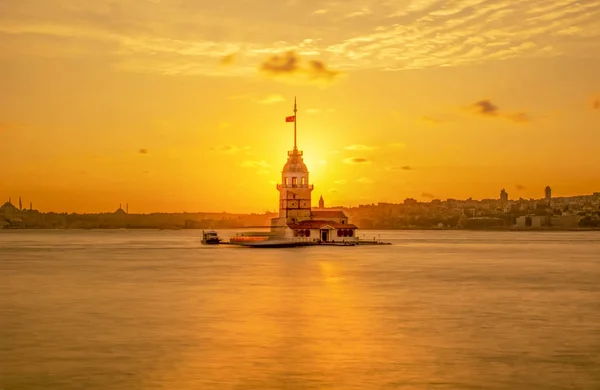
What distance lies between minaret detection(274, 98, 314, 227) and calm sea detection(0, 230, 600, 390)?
64689 millimetres

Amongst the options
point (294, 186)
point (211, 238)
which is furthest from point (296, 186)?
point (211, 238)

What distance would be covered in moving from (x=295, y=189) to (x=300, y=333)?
333 feet

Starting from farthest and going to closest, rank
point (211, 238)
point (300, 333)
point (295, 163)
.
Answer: point (211, 238) < point (295, 163) < point (300, 333)

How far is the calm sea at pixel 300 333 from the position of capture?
1164 inches

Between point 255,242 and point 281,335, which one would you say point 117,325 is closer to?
point 281,335

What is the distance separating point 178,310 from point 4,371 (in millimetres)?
21105

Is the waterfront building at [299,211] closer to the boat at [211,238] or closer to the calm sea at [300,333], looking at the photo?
the boat at [211,238]

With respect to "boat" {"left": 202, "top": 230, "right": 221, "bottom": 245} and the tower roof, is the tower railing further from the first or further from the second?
"boat" {"left": 202, "top": 230, "right": 221, "bottom": 245}

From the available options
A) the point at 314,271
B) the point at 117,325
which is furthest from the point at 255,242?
the point at 117,325

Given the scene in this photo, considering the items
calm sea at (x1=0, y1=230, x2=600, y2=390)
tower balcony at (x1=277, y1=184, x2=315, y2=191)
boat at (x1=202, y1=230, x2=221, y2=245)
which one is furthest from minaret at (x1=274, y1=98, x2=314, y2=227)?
calm sea at (x1=0, y1=230, x2=600, y2=390)

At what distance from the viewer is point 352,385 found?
28.3 metres

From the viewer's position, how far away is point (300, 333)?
40.9 m

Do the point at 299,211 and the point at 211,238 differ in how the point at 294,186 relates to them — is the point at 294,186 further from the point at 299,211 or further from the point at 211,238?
the point at 211,238

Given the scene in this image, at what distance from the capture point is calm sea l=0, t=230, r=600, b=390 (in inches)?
1164
